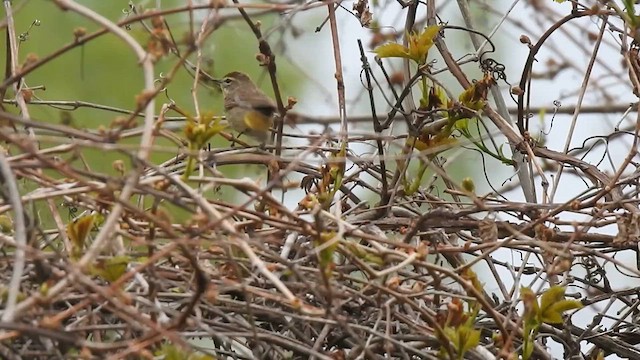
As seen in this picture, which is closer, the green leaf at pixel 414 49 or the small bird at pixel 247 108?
the green leaf at pixel 414 49

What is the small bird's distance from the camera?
197cm

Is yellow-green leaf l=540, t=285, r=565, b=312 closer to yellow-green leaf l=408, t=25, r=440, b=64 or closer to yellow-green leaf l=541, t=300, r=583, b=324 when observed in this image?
yellow-green leaf l=541, t=300, r=583, b=324

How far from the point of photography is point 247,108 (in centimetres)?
213

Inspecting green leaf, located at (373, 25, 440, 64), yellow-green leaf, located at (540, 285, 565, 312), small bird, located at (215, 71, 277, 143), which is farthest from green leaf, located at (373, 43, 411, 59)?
yellow-green leaf, located at (540, 285, 565, 312)

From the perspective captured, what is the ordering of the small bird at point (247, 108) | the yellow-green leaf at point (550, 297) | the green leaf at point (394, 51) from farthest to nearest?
1. the small bird at point (247, 108)
2. the green leaf at point (394, 51)
3. the yellow-green leaf at point (550, 297)

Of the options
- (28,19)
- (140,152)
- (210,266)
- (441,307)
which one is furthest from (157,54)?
(28,19)

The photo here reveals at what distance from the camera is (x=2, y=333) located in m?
1.14

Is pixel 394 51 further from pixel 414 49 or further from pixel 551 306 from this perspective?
pixel 551 306

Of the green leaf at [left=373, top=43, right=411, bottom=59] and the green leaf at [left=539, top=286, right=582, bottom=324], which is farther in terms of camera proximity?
the green leaf at [left=373, top=43, right=411, bottom=59]

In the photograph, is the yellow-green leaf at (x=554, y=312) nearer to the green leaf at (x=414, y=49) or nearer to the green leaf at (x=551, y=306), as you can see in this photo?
the green leaf at (x=551, y=306)

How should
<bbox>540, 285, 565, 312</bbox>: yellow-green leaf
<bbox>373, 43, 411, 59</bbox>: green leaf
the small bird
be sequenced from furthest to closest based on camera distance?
the small bird < <bbox>373, 43, 411, 59</bbox>: green leaf < <bbox>540, 285, 565, 312</bbox>: yellow-green leaf

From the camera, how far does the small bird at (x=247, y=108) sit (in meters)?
1.97

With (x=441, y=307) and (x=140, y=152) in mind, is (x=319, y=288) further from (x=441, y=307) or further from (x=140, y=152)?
(x=441, y=307)

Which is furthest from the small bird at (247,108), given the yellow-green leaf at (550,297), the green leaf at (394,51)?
the yellow-green leaf at (550,297)
